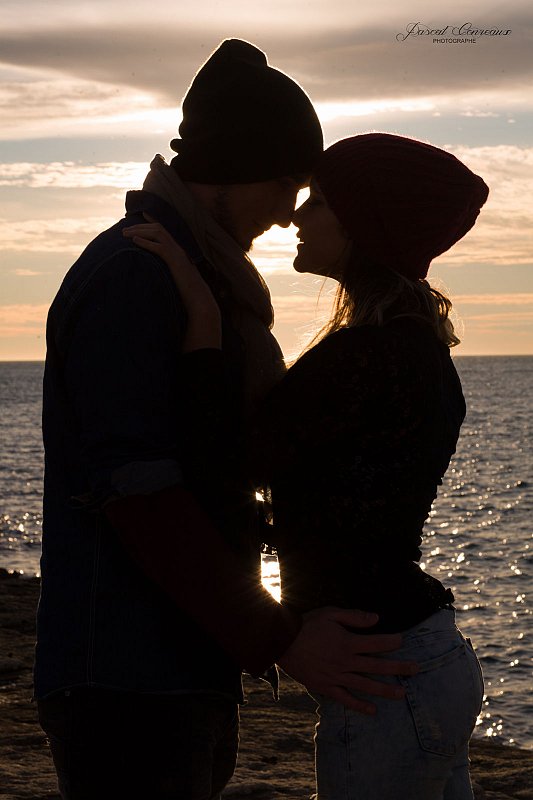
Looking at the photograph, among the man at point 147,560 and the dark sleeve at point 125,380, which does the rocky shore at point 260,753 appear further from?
the dark sleeve at point 125,380

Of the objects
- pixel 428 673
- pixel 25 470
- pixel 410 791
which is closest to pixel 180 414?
pixel 428 673

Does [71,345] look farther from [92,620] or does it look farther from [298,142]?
[298,142]

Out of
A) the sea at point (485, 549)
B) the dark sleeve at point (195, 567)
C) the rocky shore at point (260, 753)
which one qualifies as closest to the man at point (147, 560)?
the dark sleeve at point (195, 567)

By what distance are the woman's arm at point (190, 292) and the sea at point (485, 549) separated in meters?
10.2

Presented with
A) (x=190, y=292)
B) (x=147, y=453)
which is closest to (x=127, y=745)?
(x=147, y=453)

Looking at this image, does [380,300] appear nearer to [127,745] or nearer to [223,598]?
[223,598]

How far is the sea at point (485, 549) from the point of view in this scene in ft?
46.4

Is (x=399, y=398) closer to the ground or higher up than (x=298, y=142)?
closer to the ground

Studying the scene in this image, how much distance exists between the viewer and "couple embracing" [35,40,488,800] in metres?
2.54

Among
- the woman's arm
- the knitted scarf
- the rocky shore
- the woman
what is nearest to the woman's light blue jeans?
the woman

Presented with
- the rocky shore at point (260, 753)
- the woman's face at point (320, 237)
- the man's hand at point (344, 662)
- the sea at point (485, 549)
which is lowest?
the sea at point (485, 549)

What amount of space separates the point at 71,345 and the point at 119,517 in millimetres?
437

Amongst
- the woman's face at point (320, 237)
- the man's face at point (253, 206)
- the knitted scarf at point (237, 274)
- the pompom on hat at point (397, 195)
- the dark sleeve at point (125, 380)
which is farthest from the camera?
the woman's face at point (320, 237)

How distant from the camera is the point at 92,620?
262cm
